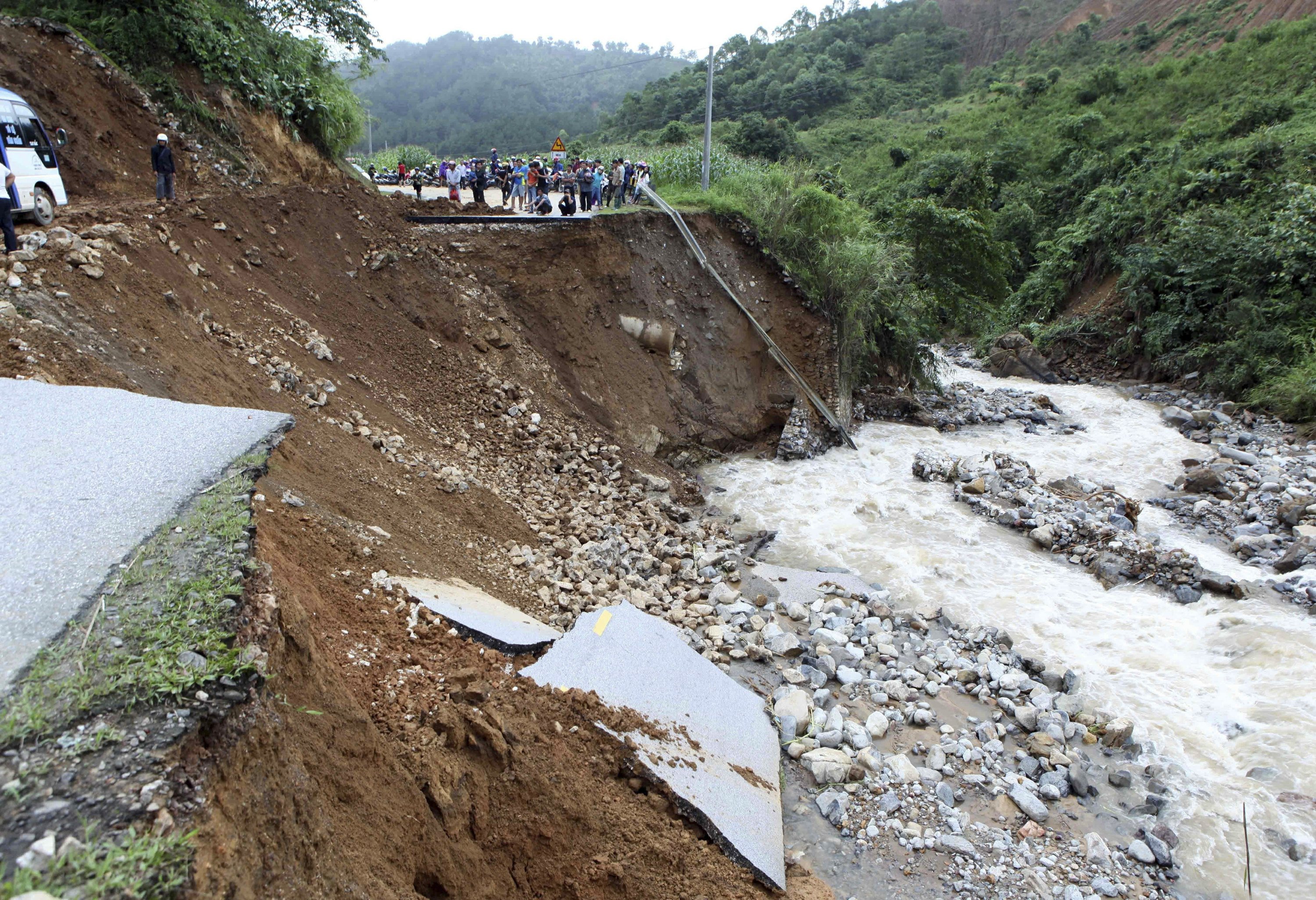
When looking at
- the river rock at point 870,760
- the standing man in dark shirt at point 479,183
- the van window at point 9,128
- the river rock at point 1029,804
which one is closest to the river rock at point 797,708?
the river rock at point 870,760

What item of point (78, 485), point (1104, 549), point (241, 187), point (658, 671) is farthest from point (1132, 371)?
point (78, 485)

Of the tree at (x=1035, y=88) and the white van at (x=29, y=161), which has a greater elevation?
the tree at (x=1035, y=88)

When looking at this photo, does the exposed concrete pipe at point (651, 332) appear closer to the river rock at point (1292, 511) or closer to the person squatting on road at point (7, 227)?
the person squatting on road at point (7, 227)

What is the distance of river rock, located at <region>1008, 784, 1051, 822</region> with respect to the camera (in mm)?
6156

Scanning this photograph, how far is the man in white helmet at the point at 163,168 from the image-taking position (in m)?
10.7

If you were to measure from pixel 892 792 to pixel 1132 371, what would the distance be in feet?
63.4

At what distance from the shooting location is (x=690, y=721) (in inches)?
224

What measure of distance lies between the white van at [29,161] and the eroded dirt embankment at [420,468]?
89 cm

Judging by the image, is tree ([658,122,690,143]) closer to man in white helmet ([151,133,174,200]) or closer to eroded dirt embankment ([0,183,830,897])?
eroded dirt embankment ([0,183,830,897])

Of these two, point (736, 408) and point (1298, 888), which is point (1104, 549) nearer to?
point (1298, 888)

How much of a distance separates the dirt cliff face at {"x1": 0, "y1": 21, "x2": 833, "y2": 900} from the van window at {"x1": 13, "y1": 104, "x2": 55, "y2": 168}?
100cm

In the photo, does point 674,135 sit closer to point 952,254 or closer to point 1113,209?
point 1113,209

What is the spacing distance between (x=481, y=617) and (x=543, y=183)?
45.0 ft

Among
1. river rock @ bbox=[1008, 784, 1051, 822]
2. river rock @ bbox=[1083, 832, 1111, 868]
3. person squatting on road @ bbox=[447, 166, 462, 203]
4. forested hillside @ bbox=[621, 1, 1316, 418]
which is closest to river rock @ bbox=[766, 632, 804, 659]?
river rock @ bbox=[1008, 784, 1051, 822]
